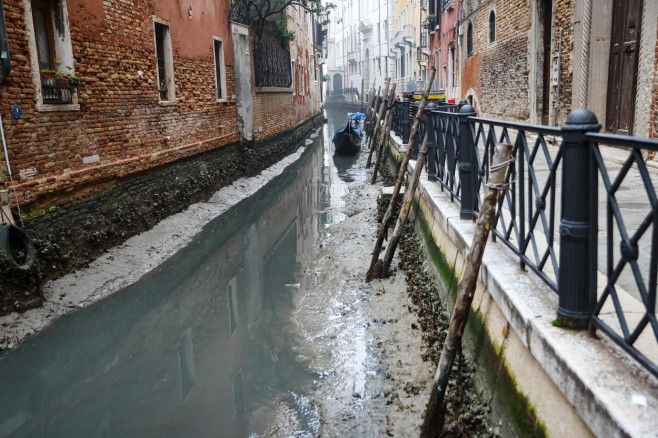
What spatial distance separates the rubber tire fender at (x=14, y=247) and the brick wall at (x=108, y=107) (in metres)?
0.50

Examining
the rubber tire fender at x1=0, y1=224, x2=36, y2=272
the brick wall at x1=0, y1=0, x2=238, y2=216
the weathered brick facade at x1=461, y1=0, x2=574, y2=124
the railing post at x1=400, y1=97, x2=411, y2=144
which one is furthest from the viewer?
the railing post at x1=400, y1=97, x2=411, y2=144

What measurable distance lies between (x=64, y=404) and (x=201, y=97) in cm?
750

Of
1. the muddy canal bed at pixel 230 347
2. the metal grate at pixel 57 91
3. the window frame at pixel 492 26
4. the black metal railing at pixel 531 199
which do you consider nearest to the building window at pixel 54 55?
the metal grate at pixel 57 91

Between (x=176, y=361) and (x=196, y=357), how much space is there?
0.54 feet

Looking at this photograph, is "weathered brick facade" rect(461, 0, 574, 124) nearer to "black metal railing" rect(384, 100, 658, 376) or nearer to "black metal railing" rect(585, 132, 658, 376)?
"black metal railing" rect(384, 100, 658, 376)

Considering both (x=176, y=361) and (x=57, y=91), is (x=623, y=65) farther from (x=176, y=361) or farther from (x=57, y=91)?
(x=57, y=91)

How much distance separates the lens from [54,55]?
6398 mm

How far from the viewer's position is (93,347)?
4.93 meters

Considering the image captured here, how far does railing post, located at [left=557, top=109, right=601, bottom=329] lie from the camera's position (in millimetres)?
2175

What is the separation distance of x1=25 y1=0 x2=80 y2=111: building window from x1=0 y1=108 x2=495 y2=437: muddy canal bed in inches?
72.6

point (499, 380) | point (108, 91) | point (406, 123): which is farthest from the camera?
point (406, 123)

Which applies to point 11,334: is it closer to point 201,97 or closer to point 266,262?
point 266,262

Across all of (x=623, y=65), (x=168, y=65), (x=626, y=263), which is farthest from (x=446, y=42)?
(x=626, y=263)

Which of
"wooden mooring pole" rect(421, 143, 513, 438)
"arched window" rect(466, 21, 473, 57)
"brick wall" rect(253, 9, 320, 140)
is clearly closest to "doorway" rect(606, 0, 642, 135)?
"wooden mooring pole" rect(421, 143, 513, 438)
